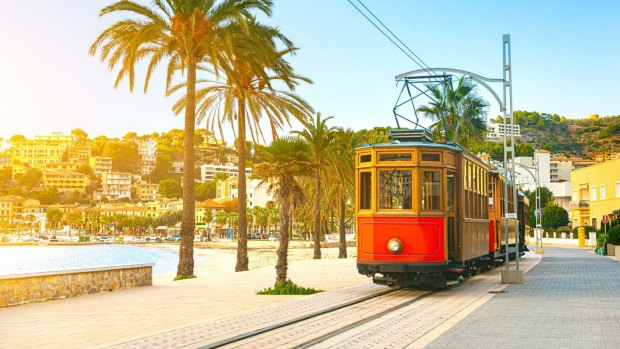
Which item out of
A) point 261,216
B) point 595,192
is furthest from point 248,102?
point 261,216

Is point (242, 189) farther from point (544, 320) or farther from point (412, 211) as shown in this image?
point (544, 320)

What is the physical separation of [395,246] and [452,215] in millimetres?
1653

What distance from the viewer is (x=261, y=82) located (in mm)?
28000

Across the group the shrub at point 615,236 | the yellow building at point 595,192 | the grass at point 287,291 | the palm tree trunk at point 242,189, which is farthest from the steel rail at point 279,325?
the yellow building at point 595,192

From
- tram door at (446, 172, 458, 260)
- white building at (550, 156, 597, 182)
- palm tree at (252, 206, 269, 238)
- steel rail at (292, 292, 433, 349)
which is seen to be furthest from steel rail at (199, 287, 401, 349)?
white building at (550, 156, 597, 182)

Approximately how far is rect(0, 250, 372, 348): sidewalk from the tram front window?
121 inches

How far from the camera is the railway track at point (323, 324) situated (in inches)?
370

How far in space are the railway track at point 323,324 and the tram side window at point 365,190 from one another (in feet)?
6.84

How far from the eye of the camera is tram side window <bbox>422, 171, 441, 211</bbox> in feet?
52.3

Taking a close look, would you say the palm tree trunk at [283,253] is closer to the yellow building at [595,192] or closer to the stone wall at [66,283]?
the stone wall at [66,283]

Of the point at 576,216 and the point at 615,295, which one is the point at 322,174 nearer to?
the point at 615,295

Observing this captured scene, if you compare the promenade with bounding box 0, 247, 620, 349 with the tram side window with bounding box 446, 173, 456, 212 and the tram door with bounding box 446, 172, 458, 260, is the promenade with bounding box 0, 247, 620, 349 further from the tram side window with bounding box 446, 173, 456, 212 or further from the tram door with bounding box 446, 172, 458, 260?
the tram side window with bounding box 446, 173, 456, 212

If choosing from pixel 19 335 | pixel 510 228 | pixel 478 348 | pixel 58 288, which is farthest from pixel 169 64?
pixel 478 348

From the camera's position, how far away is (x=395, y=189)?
1612 centimetres
